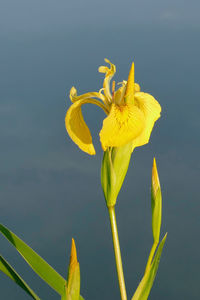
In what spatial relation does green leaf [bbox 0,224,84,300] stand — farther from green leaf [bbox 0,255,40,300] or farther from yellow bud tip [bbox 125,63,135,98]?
yellow bud tip [bbox 125,63,135,98]

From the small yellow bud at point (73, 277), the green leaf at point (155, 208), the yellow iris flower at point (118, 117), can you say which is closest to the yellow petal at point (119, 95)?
the yellow iris flower at point (118, 117)

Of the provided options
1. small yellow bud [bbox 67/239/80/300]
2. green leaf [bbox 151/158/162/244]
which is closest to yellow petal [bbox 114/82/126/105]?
green leaf [bbox 151/158/162/244]

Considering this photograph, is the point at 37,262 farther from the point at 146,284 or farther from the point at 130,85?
the point at 130,85

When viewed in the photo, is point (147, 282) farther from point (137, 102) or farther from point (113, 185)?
point (137, 102)

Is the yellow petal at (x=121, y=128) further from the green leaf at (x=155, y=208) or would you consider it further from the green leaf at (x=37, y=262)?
the green leaf at (x=37, y=262)

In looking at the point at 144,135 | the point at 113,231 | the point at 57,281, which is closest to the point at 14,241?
the point at 57,281
